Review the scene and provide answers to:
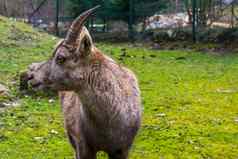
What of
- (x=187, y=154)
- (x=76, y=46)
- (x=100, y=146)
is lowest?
(x=187, y=154)

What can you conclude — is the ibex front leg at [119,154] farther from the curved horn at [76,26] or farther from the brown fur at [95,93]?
the curved horn at [76,26]

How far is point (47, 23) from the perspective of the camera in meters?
19.6

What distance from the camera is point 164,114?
814 cm

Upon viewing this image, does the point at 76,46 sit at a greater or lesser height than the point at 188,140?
greater

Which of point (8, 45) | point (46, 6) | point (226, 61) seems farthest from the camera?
point (46, 6)

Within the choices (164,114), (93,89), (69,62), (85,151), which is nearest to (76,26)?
(69,62)

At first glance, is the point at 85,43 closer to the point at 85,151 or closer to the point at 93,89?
the point at 93,89

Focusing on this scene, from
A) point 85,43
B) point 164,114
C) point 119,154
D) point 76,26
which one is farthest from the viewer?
point 164,114

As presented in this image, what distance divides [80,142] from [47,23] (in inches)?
592

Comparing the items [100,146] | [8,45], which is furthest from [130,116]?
[8,45]

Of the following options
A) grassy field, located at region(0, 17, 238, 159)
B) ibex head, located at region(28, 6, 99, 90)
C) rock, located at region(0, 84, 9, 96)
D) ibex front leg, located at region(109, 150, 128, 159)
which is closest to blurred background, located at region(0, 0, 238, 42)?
grassy field, located at region(0, 17, 238, 159)

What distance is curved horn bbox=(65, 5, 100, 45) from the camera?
436cm

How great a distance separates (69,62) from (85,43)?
0.21 m

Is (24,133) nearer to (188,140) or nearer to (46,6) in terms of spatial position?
(188,140)
